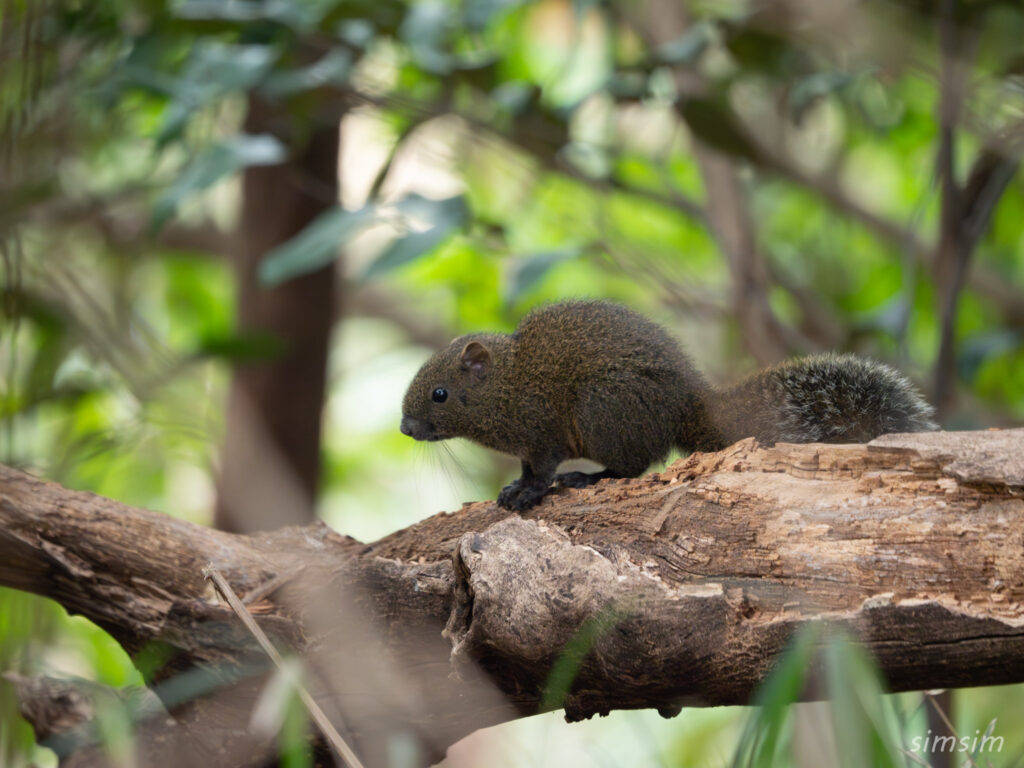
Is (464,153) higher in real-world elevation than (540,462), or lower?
higher

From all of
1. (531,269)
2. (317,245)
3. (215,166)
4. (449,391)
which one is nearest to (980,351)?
(531,269)

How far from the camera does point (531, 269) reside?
3.72 m

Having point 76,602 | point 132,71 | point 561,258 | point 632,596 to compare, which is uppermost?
point 132,71

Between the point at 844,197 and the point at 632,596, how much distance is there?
4352mm

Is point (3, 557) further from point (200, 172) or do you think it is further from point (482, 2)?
point (482, 2)

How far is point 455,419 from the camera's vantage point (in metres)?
3.91

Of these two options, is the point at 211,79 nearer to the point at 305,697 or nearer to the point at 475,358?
the point at 475,358

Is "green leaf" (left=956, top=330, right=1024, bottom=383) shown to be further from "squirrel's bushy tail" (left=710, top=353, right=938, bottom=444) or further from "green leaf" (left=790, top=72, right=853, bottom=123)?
"squirrel's bushy tail" (left=710, top=353, right=938, bottom=444)

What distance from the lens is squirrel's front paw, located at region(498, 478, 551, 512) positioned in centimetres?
311

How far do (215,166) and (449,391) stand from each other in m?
1.24

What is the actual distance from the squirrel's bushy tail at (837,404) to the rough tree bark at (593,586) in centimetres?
39

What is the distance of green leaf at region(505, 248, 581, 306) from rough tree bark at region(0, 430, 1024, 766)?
0.92 m

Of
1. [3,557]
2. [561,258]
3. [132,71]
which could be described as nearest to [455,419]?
[561,258]

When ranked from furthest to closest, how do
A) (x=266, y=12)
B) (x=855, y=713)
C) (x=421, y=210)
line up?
1. (x=266, y=12)
2. (x=421, y=210)
3. (x=855, y=713)
